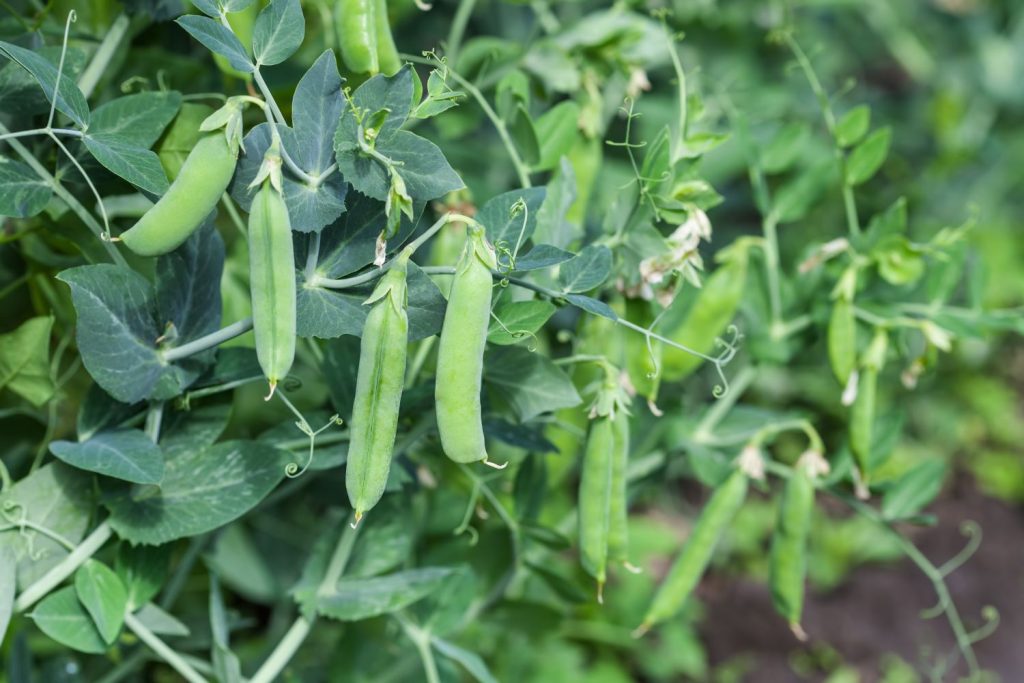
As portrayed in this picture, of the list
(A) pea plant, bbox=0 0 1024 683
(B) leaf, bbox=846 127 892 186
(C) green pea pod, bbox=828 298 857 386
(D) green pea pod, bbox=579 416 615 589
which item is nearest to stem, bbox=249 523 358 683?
(A) pea plant, bbox=0 0 1024 683

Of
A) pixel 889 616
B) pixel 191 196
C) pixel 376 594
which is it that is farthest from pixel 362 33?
pixel 889 616

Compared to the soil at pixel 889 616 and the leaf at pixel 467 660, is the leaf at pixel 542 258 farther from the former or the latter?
the soil at pixel 889 616

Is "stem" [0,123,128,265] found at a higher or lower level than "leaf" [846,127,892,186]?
higher

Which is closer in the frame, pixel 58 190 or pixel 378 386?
pixel 378 386

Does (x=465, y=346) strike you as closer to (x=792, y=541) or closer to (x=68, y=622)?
(x=68, y=622)

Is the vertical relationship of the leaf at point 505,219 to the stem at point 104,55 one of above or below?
below

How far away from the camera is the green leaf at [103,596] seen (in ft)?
2.72

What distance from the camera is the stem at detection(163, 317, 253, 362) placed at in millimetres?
736

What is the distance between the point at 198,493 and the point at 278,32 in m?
0.39

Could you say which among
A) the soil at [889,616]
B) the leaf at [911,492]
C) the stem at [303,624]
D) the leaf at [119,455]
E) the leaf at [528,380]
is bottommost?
the soil at [889,616]

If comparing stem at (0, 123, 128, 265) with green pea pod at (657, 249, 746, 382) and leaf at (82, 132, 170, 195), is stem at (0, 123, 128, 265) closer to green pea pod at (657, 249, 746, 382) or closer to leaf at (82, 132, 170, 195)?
leaf at (82, 132, 170, 195)

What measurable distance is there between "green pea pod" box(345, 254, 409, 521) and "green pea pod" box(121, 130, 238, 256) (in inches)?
Result: 5.3

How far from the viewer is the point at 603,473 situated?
0.89 metres

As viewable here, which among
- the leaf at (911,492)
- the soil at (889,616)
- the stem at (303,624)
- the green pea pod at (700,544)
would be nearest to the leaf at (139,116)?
the stem at (303,624)
